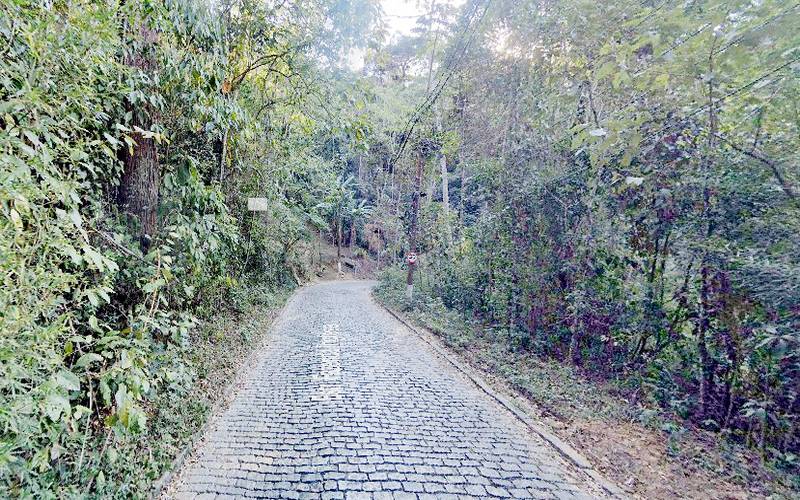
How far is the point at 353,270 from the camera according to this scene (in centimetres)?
3042

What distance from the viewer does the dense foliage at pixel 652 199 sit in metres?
2.35

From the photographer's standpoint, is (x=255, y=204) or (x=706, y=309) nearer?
(x=706, y=309)

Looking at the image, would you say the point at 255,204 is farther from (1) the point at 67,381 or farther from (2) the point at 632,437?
(2) the point at 632,437

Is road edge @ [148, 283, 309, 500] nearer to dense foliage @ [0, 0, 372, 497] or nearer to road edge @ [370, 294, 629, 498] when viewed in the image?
dense foliage @ [0, 0, 372, 497]

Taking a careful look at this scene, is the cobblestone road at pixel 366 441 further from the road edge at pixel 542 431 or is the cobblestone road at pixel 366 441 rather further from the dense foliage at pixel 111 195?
the dense foliage at pixel 111 195

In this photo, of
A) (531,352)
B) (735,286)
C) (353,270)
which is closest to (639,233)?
(735,286)

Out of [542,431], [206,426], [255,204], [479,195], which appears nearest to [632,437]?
[542,431]

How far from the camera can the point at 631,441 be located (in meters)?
4.33

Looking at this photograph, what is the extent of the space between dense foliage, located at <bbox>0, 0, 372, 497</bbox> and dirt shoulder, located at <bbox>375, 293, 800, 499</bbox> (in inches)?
170

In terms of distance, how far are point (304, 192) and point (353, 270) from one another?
1229 cm

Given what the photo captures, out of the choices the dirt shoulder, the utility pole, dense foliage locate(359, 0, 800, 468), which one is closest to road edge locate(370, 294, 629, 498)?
the dirt shoulder

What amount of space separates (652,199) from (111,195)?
20.7ft

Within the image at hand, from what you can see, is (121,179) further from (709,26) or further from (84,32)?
(709,26)

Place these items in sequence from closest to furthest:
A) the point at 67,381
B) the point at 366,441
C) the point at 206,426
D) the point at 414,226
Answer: the point at 67,381 → the point at 366,441 → the point at 206,426 → the point at 414,226
